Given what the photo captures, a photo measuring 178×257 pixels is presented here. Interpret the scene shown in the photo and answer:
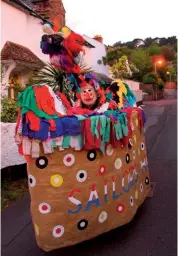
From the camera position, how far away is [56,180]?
2.59 meters

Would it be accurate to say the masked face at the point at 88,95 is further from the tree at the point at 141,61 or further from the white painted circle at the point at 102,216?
the tree at the point at 141,61

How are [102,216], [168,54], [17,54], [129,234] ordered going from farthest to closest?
[168,54] → [17,54] → [129,234] → [102,216]

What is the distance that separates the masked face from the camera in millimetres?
3361

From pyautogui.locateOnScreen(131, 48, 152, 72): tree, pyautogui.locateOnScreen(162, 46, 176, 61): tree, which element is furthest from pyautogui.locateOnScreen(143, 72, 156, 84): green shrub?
pyautogui.locateOnScreen(162, 46, 176, 61): tree

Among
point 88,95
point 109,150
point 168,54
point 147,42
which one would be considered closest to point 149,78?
point 168,54

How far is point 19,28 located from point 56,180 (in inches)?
419

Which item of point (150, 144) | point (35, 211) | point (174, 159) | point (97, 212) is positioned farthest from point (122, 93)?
point (150, 144)

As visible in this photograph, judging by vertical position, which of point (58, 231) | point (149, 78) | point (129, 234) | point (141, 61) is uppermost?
point (141, 61)

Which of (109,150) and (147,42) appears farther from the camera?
(147,42)

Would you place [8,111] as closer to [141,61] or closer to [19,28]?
[19,28]

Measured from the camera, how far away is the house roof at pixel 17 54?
10625mm

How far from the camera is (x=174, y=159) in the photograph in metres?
6.65

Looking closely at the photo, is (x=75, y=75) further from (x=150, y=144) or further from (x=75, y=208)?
(x=150, y=144)

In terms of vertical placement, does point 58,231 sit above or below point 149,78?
below
